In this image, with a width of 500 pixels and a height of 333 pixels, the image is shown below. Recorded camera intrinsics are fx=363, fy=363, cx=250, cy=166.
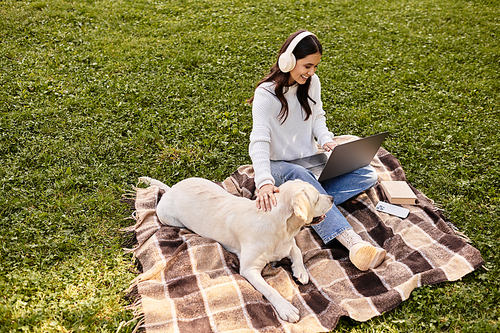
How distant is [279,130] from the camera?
182 inches

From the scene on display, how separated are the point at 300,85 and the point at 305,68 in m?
0.44

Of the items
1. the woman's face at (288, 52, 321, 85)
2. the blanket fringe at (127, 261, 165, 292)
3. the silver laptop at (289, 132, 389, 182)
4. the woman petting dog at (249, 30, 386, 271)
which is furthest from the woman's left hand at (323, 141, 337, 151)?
the blanket fringe at (127, 261, 165, 292)

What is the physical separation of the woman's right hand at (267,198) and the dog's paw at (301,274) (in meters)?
0.78

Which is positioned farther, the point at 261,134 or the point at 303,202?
the point at 261,134

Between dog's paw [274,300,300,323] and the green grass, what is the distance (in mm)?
593

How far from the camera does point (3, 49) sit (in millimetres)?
8172

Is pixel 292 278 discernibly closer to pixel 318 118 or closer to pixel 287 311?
pixel 287 311

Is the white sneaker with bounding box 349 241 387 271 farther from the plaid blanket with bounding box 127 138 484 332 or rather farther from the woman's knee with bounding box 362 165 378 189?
the woman's knee with bounding box 362 165 378 189

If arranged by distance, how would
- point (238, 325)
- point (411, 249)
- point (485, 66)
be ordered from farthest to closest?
point (485, 66), point (411, 249), point (238, 325)

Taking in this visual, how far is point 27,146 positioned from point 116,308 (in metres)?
3.47

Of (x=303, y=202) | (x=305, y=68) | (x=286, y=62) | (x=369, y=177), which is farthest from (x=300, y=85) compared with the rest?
(x=303, y=202)

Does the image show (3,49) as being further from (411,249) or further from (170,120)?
(411,249)

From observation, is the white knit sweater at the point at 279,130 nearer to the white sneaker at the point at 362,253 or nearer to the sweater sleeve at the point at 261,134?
the sweater sleeve at the point at 261,134

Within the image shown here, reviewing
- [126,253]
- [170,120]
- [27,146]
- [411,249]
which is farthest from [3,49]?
[411,249]
